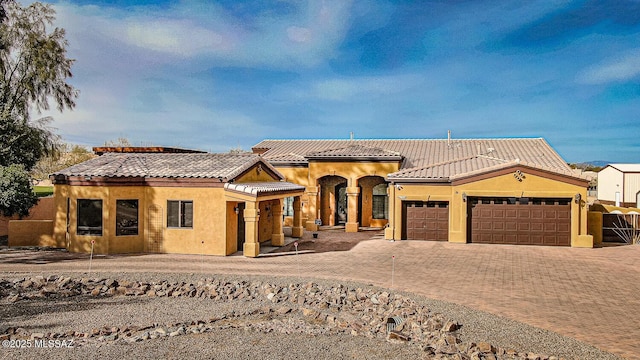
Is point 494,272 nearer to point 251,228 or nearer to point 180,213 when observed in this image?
point 251,228

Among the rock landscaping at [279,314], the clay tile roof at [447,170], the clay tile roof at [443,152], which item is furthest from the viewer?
the clay tile roof at [443,152]

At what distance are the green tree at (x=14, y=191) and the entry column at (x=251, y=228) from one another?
36.7 feet

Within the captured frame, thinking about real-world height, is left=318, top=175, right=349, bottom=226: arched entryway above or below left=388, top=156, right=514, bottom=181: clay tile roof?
below

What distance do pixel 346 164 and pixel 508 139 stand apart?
47.2 feet

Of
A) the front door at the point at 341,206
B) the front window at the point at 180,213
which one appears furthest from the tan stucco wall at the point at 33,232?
the front door at the point at 341,206

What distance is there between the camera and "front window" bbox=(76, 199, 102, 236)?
19.4 m

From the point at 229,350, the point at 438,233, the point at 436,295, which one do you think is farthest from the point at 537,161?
the point at 229,350

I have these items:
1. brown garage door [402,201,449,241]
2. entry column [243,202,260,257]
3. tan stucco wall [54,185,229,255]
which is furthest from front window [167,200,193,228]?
brown garage door [402,201,449,241]

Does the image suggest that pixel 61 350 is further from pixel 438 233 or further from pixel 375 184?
pixel 375 184

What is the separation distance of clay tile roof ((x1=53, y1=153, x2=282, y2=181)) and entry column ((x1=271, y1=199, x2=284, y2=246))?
233cm

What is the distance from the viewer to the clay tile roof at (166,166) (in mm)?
19516

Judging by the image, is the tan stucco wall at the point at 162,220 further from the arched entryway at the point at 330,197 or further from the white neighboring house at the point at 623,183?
the white neighboring house at the point at 623,183

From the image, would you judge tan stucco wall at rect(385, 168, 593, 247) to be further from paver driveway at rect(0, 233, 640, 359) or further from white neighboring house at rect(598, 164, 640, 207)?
white neighboring house at rect(598, 164, 640, 207)

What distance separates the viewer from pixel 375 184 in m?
30.6
